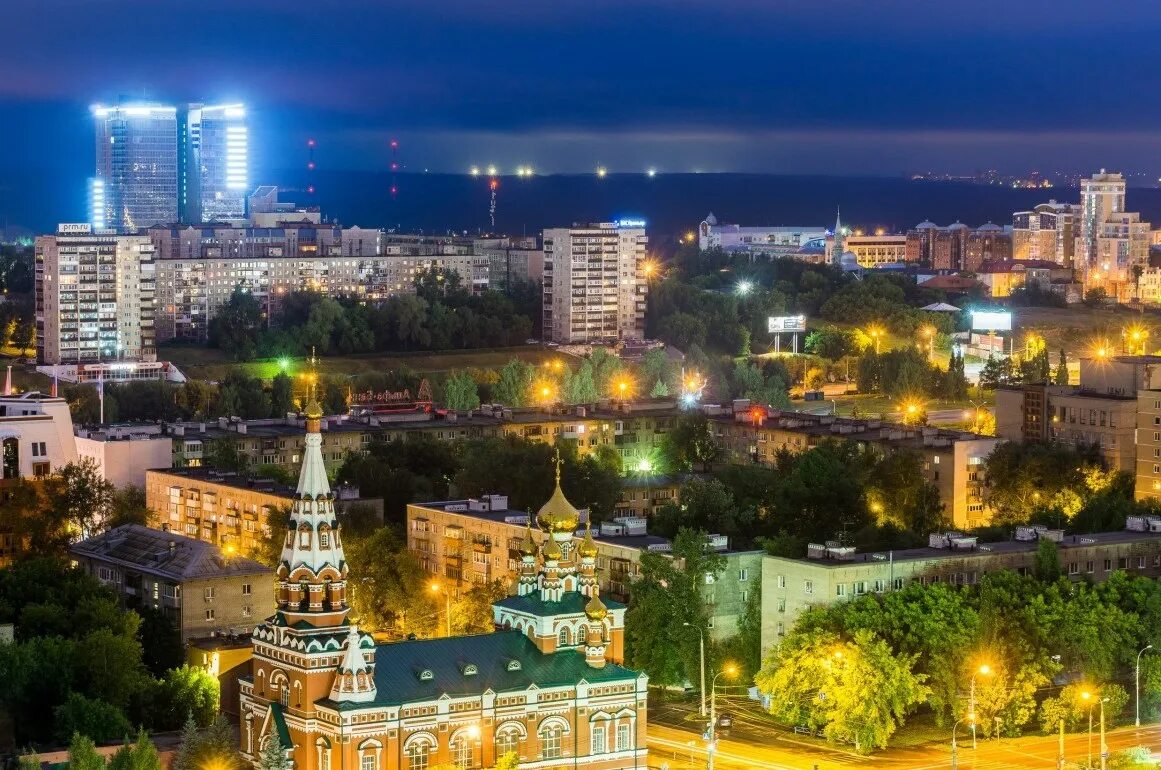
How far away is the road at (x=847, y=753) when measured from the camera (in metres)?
48.3

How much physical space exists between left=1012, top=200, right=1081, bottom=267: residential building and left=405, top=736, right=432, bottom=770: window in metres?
146

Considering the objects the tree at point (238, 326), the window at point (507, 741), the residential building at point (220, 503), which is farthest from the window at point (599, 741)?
the tree at point (238, 326)

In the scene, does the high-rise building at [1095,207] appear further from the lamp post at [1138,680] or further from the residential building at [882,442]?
the lamp post at [1138,680]

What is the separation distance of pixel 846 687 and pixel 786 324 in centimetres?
7595

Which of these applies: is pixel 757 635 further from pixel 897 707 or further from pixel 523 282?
pixel 523 282

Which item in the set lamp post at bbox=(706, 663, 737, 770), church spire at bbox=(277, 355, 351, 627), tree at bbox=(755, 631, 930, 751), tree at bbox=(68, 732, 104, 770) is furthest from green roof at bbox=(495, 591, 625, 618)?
tree at bbox=(68, 732, 104, 770)

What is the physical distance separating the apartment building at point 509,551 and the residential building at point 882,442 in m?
16.3

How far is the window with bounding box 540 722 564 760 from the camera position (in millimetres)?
45094

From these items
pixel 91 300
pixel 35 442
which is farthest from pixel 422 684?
pixel 91 300

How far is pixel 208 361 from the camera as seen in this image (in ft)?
397

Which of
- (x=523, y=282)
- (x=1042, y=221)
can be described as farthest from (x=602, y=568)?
(x=1042, y=221)

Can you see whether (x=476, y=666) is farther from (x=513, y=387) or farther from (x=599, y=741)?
(x=513, y=387)

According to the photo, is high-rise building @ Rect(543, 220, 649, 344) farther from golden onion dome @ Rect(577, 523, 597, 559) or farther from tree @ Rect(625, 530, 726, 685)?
golden onion dome @ Rect(577, 523, 597, 559)

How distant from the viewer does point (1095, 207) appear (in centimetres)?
18188
